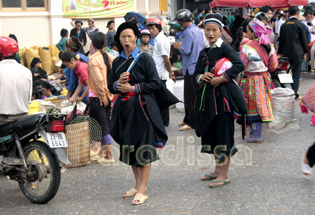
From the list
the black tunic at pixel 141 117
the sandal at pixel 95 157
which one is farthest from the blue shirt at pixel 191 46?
the black tunic at pixel 141 117

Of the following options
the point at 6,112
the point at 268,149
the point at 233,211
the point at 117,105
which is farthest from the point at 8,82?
the point at 268,149

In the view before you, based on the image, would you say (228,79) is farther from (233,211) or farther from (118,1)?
(118,1)

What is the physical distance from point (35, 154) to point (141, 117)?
1.20 m

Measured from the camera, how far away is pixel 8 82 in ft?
18.3

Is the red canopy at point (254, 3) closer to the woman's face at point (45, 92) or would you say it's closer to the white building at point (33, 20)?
the white building at point (33, 20)

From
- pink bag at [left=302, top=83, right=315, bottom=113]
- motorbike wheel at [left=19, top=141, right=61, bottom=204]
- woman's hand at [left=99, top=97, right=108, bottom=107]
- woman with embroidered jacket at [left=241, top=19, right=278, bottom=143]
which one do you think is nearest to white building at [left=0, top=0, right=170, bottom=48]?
woman's hand at [left=99, top=97, right=108, bottom=107]

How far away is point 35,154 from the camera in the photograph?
5504 millimetres

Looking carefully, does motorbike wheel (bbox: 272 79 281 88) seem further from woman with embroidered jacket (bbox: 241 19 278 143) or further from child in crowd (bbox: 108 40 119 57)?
child in crowd (bbox: 108 40 119 57)

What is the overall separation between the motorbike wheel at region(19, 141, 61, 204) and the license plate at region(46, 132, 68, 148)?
7 centimetres

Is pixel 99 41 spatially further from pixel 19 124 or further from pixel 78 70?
pixel 19 124

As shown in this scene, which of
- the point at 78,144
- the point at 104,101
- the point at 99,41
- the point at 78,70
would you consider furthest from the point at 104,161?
the point at 99,41

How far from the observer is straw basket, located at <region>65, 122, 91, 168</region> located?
22.8ft

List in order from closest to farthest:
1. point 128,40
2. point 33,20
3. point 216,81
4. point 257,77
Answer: point 128,40 → point 216,81 → point 257,77 → point 33,20

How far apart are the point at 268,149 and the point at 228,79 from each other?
2220 millimetres
